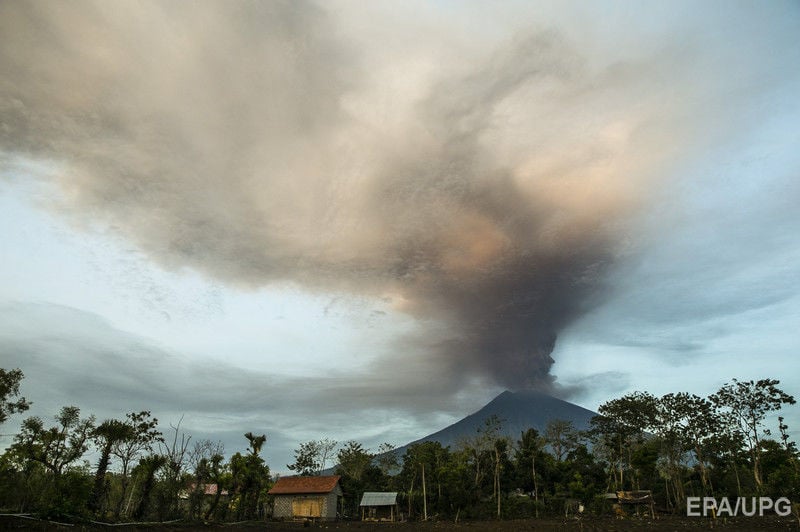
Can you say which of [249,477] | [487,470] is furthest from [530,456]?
[249,477]

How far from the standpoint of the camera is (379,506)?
195ft

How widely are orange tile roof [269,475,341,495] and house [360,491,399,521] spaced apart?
14.0ft

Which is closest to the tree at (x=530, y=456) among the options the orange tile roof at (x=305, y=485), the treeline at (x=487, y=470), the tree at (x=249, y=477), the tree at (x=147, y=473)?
the treeline at (x=487, y=470)

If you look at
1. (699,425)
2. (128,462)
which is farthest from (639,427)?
(128,462)

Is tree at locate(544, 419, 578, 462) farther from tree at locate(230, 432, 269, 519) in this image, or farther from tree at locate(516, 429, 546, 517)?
tree at locate(230, 432, 269, 519)

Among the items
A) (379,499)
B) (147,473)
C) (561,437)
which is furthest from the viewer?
(561,437)

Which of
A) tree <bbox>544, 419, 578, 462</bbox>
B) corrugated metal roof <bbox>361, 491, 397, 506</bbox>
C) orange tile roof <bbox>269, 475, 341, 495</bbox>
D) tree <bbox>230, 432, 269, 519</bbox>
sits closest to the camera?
tree <bbox>230, 432, 269, 519</bbox>

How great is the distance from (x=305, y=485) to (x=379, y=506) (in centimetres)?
914

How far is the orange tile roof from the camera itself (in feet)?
191

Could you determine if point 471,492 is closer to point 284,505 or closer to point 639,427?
point 284,505

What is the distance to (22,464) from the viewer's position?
1543 inches

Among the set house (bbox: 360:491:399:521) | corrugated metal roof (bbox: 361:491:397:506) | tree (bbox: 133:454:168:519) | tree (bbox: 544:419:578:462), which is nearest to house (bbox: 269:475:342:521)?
house (bbox: 360:491:399:521)

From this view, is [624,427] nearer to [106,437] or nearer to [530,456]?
[530,456]

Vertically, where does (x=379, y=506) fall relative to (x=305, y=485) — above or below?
below
